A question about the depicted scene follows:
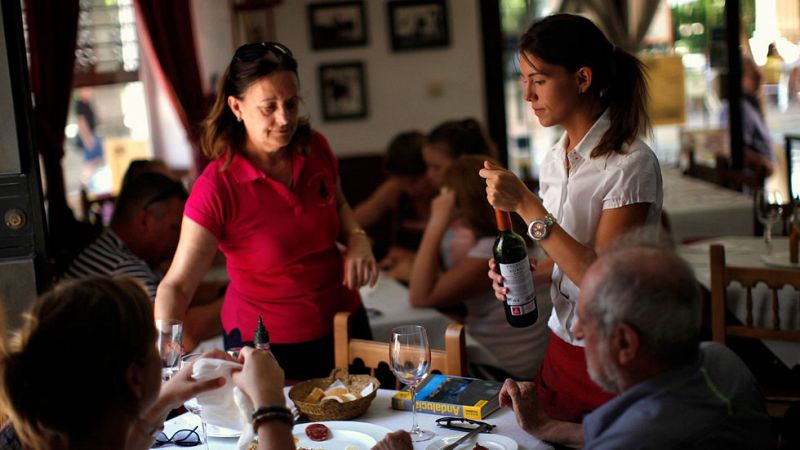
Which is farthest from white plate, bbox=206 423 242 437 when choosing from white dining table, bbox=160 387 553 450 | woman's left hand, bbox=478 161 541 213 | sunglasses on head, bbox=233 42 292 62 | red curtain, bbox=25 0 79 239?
red curtain, bbox=25 0 79 239

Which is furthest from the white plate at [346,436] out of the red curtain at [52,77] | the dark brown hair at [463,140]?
the red curtain at [52,77]

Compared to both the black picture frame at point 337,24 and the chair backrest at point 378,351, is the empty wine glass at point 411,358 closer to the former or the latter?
the chair backrest at point 378,351

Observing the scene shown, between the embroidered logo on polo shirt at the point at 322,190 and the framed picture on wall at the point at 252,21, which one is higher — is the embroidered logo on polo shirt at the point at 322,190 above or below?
below

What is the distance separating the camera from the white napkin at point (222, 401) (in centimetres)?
168

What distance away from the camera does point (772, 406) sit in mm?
2996

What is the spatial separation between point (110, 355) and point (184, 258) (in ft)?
3.58

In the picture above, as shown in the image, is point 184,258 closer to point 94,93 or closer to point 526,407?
point 526,407

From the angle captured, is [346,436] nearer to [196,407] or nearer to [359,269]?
[196,407]

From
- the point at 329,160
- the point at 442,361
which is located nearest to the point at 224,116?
the point at 329,160

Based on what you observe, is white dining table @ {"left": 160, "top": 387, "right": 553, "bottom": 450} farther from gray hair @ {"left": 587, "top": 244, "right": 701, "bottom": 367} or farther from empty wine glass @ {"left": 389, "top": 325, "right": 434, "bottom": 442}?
gray hair @ {"left": 587, "top": 244, "right": 701, "bottom": 367}

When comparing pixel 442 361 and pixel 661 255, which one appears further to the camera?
pixel 442 361

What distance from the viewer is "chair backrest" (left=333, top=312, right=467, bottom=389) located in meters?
2.29

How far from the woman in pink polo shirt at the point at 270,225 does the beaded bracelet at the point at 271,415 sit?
0.91 m

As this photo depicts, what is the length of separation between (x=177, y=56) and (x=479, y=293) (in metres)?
3.12
